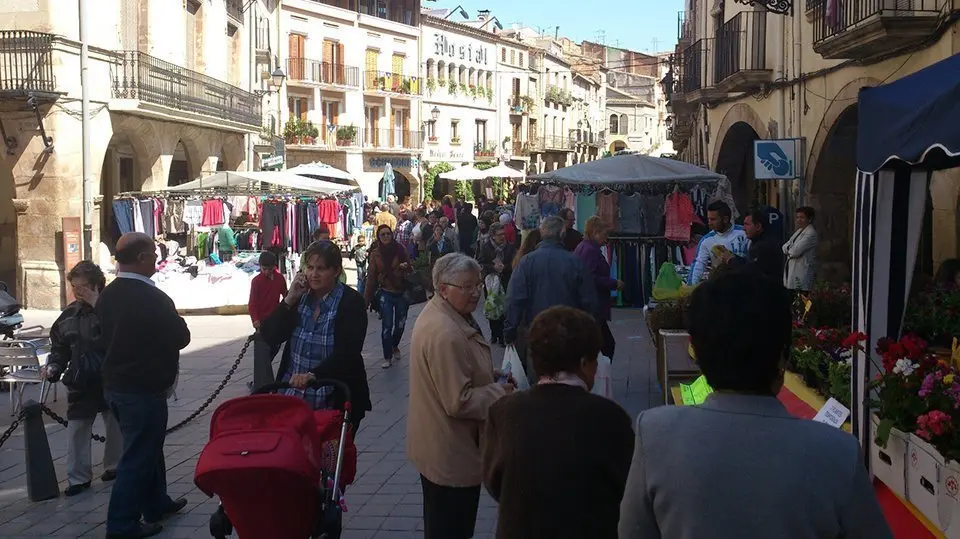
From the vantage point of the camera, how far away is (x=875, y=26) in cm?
1059

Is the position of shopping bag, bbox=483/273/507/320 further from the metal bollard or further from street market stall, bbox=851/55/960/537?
street market stall, bbox=851/55/960/537

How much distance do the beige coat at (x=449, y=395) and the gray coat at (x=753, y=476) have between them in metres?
2.08

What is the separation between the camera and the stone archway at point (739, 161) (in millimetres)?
22173

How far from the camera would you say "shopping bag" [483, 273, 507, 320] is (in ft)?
31.3

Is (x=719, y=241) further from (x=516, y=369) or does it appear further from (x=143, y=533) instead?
(x=143, y=533)

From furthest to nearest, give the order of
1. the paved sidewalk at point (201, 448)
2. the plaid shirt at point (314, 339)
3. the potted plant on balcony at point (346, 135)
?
the potted plant on balcony at point (346, 135) → the paved sidewalk at point (201, 448) → the plaid shirt at point (314, 339)

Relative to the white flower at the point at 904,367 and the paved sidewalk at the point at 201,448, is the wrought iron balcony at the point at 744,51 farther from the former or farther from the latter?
the white flower at the point at 904,367

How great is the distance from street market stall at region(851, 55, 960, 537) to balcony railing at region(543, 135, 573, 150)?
63.1 meters

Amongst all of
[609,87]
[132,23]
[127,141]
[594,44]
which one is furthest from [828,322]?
[609,87]

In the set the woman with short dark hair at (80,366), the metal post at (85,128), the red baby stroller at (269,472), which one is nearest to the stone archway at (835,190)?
the woman with short dark hair at (80,366)

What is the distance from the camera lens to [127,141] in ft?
80.7

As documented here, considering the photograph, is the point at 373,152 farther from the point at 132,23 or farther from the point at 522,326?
the point at 522,326

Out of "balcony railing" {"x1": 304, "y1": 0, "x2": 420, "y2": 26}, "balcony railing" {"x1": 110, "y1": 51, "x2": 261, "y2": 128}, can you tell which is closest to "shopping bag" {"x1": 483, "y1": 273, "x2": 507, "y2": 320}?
"balcony railing" {"x1": 110, "y1": 51, "x2": 261, "y2": 128}

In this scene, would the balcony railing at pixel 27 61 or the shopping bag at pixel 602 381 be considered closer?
the shopping bag at pixel 602 381
